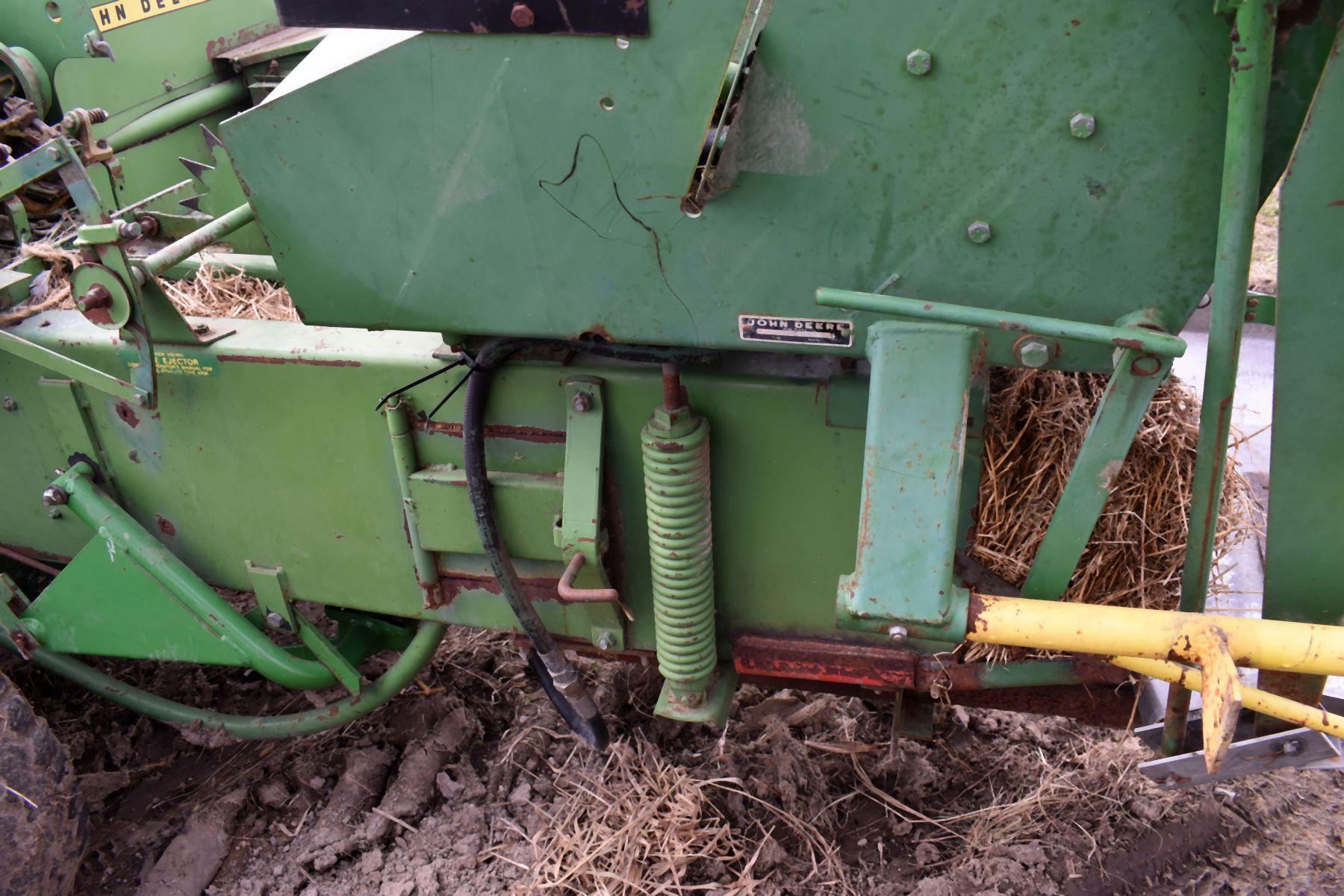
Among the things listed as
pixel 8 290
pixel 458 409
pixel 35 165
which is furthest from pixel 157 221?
pixel 458 409

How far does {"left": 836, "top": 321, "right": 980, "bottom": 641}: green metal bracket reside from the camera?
1754mm

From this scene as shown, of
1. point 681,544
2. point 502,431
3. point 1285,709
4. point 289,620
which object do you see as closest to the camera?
point 1285,709

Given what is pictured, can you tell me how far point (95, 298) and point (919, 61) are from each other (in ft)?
5.64

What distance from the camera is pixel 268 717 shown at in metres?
2.96

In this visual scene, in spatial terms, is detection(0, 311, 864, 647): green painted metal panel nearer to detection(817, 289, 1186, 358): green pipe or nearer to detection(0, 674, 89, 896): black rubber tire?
detection(817, 289, 1186, 358): green pipe

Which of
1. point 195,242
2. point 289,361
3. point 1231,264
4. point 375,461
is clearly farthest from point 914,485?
point 195,242

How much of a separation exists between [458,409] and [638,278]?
0.60 m

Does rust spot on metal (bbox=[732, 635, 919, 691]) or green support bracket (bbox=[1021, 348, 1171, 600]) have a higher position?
green support bracket (bbox=[1021, 348, 1171, 600])

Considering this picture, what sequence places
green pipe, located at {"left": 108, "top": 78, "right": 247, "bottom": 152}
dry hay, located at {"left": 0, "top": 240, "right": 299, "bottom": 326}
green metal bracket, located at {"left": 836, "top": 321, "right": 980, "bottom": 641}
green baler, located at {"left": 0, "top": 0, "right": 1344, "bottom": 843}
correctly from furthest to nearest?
green pipe, located at {"left": 108, "top": 78, "right": 247, "bottom": 152} < dry hay, located at {"left": 0, "top": 240, "right": 299, "bottom": 326} < green metal bracket, located at {"left": 836, "top": 321, "right": 980, "bottom": 641} < green baler, located at {"left": 0, "top": 0, "right": 1344, "bottom": 843}

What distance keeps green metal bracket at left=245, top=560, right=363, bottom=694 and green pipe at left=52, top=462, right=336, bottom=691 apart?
6 centimetres

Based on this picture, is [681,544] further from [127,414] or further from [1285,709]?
[127,414]

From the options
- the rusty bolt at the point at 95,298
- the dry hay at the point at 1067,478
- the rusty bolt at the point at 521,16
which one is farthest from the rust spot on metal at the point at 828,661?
the rusty bolt at the point at 95,298

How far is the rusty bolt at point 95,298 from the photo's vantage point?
2.26 m

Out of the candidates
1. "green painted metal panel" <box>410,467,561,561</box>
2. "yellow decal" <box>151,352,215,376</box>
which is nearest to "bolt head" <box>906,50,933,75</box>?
"green painted metal panel" <box>410,467,561,561</box>
